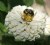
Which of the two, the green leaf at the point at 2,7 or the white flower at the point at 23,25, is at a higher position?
the green leaf at the point at 2,7

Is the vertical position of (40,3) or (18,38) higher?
(40,3)

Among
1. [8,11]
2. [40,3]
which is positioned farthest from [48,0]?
Answer: [8,11]

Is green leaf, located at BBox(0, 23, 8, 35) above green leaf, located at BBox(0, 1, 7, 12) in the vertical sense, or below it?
below

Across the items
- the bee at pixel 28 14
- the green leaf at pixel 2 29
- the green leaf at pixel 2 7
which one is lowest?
the green leaf at pixel 2 29

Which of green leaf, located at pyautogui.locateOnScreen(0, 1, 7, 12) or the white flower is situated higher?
green leaf, located at pyautogui.locateOnScreen(0, 1, 7, 12)

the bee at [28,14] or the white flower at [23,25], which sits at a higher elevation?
the bee at [28,14]

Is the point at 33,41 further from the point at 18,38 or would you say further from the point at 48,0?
the point at 48,0

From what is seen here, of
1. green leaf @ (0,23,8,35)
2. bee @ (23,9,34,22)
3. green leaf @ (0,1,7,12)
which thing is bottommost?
green leaf @ (0,23,8,35)
